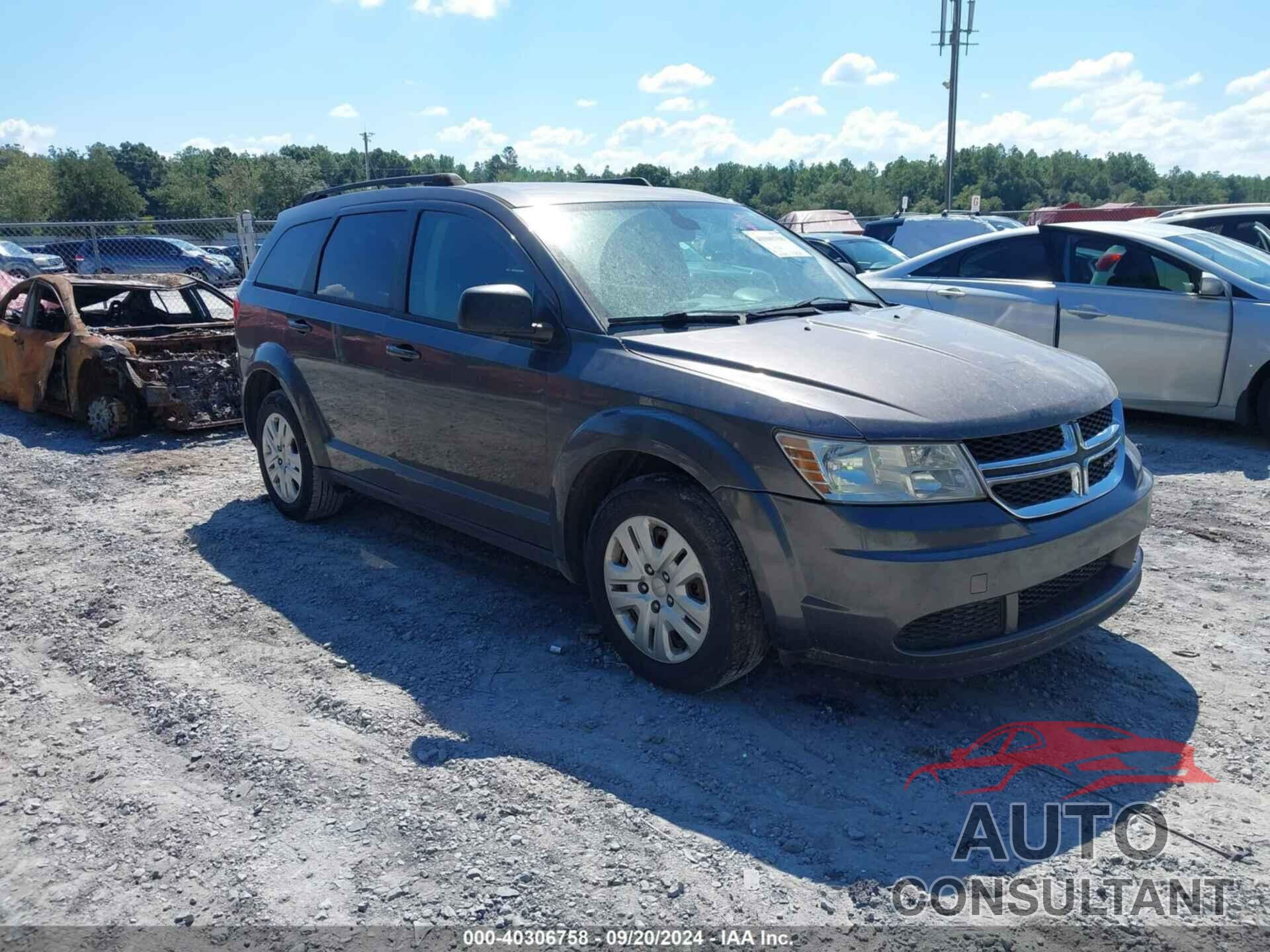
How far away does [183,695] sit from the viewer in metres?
3.94

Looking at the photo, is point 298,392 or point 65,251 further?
point 65,251

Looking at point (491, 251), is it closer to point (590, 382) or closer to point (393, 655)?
point (590, 382)

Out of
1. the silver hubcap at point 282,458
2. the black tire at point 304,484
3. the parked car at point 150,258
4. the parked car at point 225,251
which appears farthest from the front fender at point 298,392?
the parked car at point 225,251

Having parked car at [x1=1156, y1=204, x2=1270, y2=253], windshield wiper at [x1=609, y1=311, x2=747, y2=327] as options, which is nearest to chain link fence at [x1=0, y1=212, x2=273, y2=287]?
parked car at [x1=1156, y1=204, x2=1270, y2=253]

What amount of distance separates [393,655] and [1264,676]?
11.3ft

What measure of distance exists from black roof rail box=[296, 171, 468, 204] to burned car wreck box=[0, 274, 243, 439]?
10.6 feet

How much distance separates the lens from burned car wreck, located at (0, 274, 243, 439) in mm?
8742

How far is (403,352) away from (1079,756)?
10.9ft

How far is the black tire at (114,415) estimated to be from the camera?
8680 millimetres

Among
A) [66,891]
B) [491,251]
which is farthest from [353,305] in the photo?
[66,891]

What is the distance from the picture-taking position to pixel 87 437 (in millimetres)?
9016

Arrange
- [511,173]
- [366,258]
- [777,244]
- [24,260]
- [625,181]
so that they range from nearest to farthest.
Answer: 1. [777,244]
2. [366,258]
3. [625,181]
4. [24,260]
5. [511,173]

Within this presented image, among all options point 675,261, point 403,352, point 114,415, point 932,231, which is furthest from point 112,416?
point 932,231

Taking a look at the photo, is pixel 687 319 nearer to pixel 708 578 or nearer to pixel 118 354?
pixel 708 578
